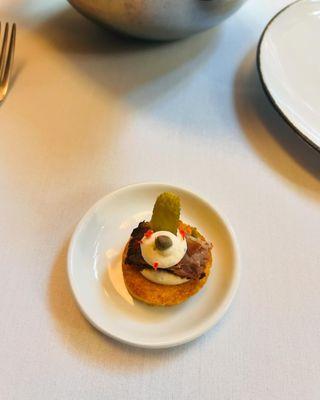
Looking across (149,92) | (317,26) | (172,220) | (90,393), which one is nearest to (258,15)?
(317,26)

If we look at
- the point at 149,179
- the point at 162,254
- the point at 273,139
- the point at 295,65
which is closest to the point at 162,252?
the point at 162,254

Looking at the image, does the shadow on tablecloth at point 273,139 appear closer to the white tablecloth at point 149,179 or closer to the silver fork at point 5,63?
the white tablecloth at point 149,179

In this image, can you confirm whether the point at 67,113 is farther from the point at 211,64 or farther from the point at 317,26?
the point at 317,26

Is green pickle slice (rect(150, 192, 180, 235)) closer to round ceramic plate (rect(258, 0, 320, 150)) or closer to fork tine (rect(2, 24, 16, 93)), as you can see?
round ceramic plate (rect(258, 0, 320, 150))

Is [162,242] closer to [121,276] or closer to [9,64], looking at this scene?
[121,276]

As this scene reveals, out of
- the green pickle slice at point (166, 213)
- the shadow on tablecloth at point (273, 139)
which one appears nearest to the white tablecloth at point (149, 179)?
the shadow on tablecloth at point (273, 139)

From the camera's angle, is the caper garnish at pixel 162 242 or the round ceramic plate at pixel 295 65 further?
the round ceramic plate at pixel 295 65
